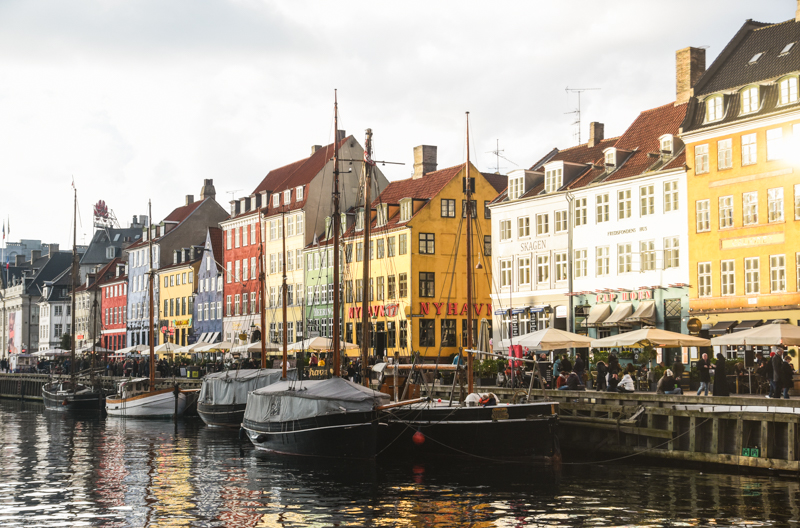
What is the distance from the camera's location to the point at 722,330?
1844 inches

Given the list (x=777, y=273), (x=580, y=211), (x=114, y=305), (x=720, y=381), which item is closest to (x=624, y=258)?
(x=580, y=211)

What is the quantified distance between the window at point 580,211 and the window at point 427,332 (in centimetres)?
1520

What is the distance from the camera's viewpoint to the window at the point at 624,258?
54062 millimetres

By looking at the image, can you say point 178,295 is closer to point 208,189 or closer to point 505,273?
point 208,189

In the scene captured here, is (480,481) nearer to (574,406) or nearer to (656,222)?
(574,406)

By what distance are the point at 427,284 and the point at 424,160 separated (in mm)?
11510

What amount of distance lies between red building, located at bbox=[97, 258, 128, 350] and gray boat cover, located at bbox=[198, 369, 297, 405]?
6637 cm

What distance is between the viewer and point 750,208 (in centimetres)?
4800

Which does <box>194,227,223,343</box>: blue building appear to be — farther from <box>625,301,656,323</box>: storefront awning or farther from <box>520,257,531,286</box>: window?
<box>625,301,656,323</box>: storefront awning

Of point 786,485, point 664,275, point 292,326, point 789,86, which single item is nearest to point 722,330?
point 664,275

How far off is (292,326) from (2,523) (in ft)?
201

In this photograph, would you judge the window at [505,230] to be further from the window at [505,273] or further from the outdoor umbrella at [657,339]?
the outdoor umbrella at [657,339]

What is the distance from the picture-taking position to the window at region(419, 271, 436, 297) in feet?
231

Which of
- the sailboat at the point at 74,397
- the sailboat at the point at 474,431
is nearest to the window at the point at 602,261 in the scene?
the sailboat at the point at 474,431
